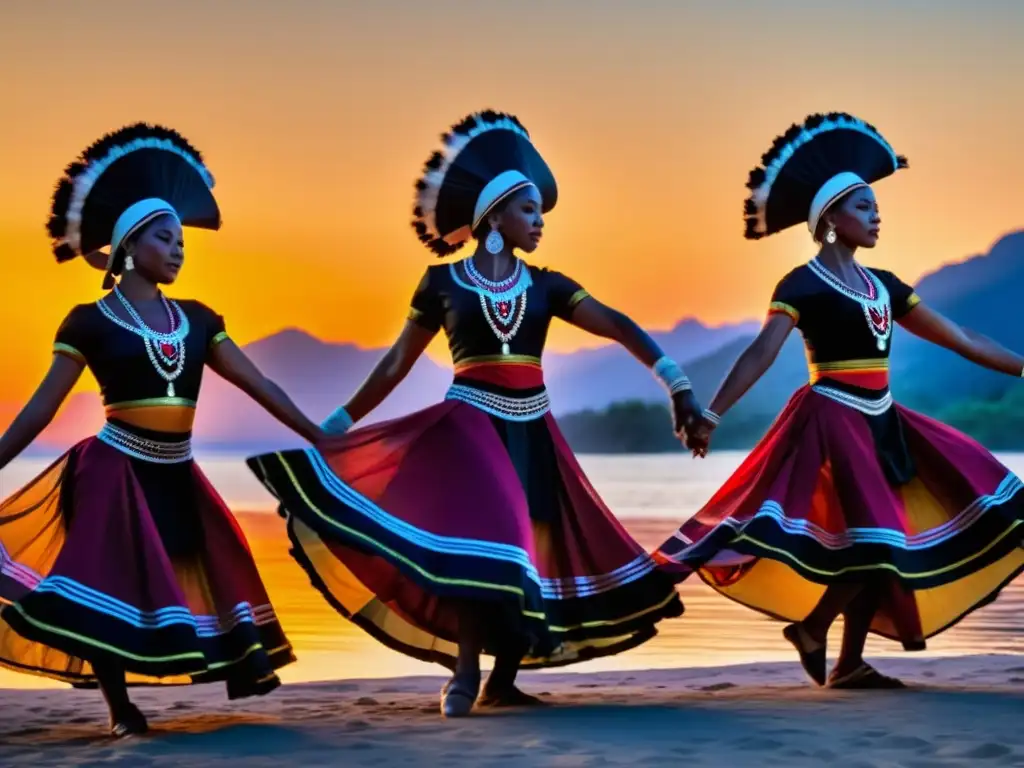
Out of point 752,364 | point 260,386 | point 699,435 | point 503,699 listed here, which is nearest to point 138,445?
point 260,386

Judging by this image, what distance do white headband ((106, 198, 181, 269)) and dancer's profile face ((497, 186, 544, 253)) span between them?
1.07m

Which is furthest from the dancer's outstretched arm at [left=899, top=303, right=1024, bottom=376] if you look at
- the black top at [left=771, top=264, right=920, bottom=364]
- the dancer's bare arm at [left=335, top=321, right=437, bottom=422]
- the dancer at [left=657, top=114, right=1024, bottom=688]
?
the dancer's bare arm at [left=335, top=321, right=437, bottom=422]

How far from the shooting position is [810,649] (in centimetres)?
588

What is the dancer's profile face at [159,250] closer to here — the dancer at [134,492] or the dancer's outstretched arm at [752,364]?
the dancer at [134,492]

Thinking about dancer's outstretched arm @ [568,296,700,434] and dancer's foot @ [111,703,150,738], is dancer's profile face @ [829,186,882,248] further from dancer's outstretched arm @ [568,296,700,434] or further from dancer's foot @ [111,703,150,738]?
dancer's foot @ [111,703,150,738]

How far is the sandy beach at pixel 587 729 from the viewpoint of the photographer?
4594mm

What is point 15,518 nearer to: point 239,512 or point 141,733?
point 141,733

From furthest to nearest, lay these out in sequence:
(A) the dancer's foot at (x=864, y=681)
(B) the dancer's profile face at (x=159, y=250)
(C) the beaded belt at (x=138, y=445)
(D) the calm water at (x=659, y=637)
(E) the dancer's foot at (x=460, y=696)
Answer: (D) the calm water at (x=659, y=637)
(A) the dancer's foot at (x=864, y=681)
(B) the dancer's profile face at (x=159, y=250)
(C) the beaded belt at (x=138, y=445)
(E) the dancer's foot at (x=460, y=696)

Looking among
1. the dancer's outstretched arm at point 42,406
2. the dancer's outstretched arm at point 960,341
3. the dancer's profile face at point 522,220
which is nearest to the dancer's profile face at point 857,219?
the dancer's outstretched arm at point 960,341

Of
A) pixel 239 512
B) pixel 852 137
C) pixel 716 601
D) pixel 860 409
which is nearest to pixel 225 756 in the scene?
pixel 860 409

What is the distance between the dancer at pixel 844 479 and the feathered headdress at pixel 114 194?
6.03ft

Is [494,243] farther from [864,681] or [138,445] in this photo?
[864,681]

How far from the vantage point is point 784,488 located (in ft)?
18.8

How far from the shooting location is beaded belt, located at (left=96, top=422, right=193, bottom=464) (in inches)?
212
